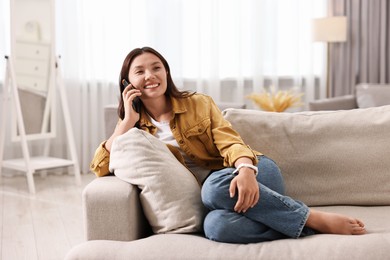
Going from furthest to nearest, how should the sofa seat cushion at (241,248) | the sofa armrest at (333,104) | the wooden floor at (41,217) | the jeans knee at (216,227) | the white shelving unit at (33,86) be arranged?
the white shelving unit at (33,86) < the sofa armrest at (333,104) < the wooden floor at (41,217) < the jeans knee at (216,227) < the sofa seat cushion at (241,248)

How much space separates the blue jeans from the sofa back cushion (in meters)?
0.41

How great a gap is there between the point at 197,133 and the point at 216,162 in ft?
0.44

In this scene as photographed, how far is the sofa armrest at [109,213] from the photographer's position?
218 cm

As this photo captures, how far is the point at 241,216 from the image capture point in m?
2.18

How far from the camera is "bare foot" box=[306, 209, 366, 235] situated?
2.19 meters

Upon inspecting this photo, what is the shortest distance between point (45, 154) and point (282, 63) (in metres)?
2.16

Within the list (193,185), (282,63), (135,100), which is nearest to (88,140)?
(282,63)

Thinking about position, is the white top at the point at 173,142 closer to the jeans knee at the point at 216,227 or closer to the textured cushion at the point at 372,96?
the jeans knee at the point at 216,227

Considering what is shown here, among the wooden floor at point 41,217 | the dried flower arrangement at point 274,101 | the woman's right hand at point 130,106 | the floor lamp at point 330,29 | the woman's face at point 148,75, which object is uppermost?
the floor lamp at point 330,29

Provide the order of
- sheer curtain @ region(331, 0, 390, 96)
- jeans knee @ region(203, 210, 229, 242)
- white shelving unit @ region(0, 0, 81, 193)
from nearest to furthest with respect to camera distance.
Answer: jeans knee @ region(203, 210, 229, 242) → white shelving unit @ region(0, 0, 81, 193) → sheer curtain @ region(331, 0, 390, 96)

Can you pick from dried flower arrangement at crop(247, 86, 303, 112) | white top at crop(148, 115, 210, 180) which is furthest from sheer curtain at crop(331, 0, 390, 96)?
white top at crop(148, 115, 210, 180)

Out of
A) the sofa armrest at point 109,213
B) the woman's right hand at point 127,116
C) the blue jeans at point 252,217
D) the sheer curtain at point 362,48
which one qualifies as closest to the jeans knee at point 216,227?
the blue jeans at point 252,217

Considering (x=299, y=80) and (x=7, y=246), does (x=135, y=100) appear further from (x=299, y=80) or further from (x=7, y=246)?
(x=299, y=80)

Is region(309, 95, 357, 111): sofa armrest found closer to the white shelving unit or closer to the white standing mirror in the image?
the white shelving unit
